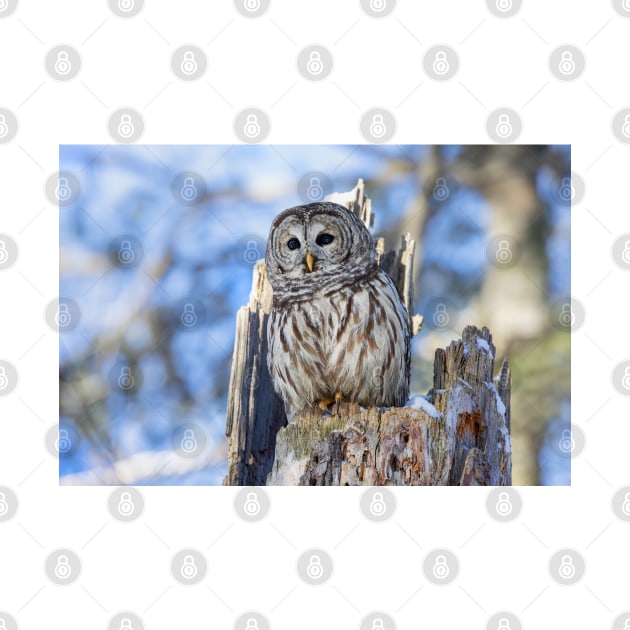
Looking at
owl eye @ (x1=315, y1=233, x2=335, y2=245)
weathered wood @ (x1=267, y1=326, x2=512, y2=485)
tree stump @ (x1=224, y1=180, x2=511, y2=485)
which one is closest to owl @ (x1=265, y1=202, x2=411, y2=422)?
owl eye @ (x1=315, y1=233, x2=335, y2=245)

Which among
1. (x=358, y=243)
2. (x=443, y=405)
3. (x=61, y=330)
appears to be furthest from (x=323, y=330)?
(x=61, y=330)

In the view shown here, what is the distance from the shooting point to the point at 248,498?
4.26 m

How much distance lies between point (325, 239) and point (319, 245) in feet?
0.18

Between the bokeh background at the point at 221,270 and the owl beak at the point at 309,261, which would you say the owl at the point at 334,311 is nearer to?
the owl beak at the point at 309,261

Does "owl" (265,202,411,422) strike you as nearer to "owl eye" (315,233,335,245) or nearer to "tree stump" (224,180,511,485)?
"owl eye" (315,233,335,245)

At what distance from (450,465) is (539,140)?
213cm

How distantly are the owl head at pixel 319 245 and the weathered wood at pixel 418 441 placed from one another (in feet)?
2.81

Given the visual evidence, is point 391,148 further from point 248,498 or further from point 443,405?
point 248,498

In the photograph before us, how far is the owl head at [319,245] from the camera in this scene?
455 cm

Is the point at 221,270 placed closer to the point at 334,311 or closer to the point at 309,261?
the point at 309,261

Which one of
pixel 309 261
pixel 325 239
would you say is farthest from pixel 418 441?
pixel 325 239

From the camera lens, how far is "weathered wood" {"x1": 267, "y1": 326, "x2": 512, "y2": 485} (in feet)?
12.6

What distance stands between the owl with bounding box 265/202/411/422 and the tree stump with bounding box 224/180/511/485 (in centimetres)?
20

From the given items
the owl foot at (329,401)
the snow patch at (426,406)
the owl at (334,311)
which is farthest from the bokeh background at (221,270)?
the snow patch at (426,406)
